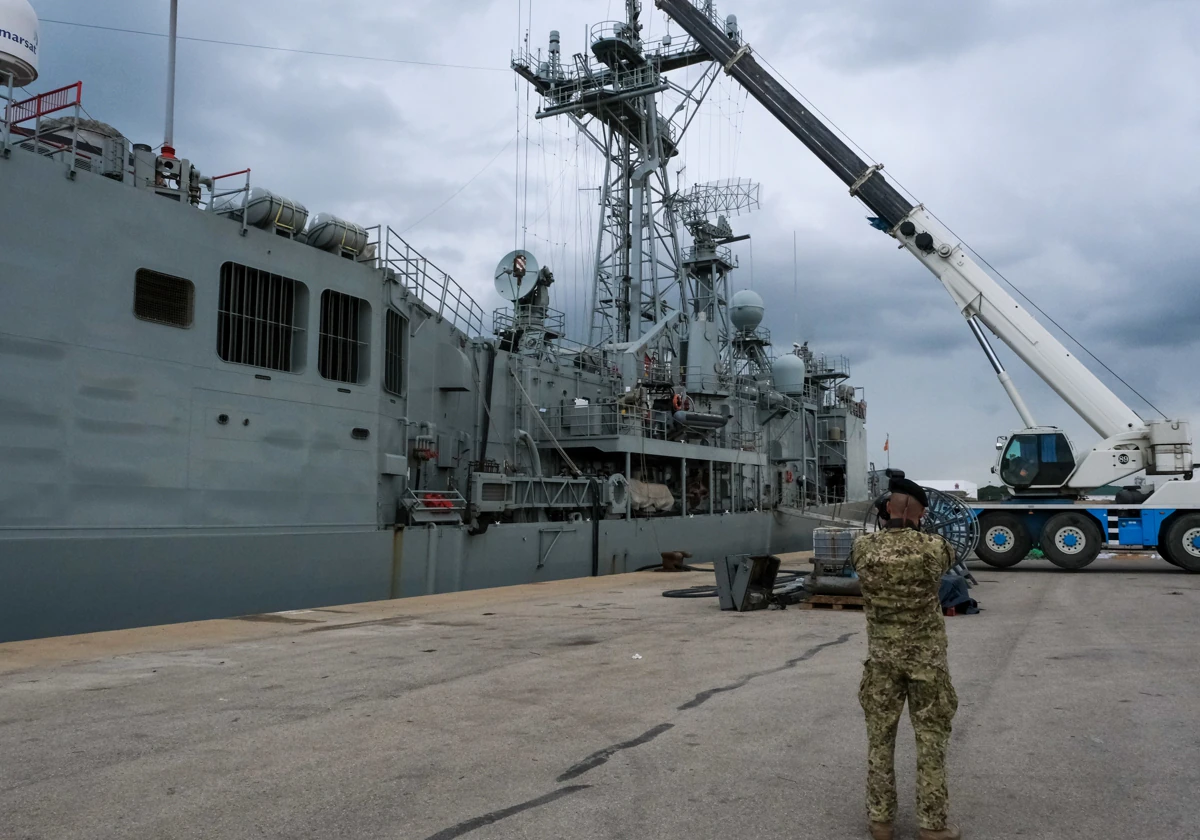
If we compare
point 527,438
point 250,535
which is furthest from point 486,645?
point 527,438

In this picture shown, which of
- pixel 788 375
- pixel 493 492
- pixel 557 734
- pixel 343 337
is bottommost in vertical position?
pixel 557 734

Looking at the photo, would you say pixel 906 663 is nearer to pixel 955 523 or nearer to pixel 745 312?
pixel 955 523

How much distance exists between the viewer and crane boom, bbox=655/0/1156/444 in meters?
16.6

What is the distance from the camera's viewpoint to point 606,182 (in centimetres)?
2814

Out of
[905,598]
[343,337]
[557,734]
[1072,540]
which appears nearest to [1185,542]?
[1072,540]

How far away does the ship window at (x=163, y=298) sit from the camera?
10.3 m

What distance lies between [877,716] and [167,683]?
4.99 m

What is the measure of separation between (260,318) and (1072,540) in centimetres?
1463

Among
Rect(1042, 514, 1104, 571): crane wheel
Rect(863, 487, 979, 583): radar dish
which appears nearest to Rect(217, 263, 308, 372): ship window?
Rect(863, 487, 979, 583): radar dish

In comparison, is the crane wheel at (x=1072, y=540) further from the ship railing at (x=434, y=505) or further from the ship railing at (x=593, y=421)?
the ship railing at (x=434, y=505)

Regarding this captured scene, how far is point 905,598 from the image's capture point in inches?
140

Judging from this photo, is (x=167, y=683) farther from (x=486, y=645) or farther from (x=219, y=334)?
(x=219, y=334)

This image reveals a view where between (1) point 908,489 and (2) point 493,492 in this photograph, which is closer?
(1) point 908,489

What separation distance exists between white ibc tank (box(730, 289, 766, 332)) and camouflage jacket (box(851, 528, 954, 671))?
29.3m
